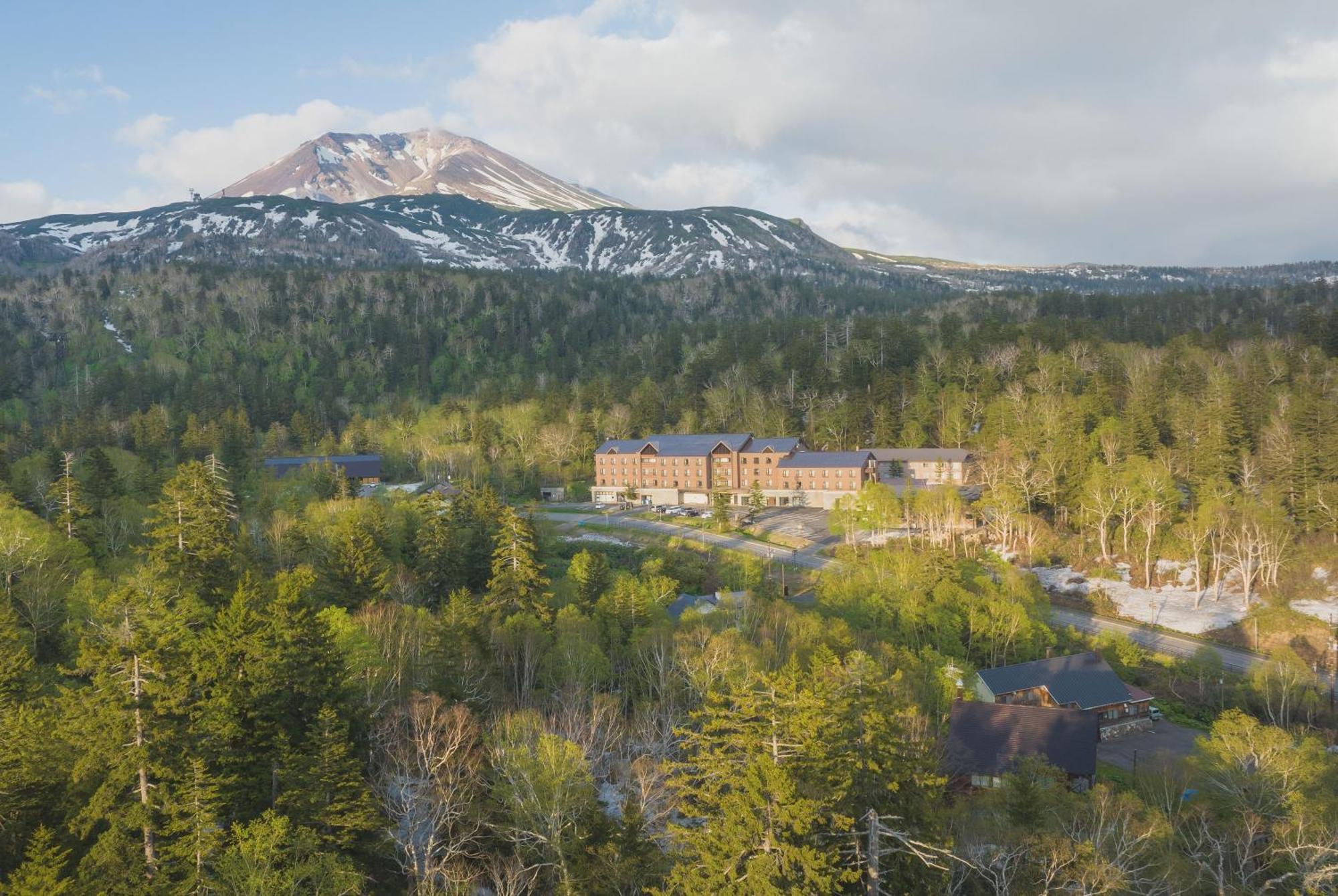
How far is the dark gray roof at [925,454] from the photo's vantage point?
253ft

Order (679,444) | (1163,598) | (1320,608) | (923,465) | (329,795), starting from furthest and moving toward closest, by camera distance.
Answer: (679,444) < (923,465) < (1163,598) < (1320,608) < (329,795)

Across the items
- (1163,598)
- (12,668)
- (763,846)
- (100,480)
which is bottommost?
(1163,598)

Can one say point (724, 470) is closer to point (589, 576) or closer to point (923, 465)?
point (923, 465)

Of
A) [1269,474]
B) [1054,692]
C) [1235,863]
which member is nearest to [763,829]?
[1235,863]

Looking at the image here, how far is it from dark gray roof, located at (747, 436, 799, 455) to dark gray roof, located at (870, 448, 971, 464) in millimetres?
8168

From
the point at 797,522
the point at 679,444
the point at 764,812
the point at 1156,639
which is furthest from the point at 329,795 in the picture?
the point at 679,444

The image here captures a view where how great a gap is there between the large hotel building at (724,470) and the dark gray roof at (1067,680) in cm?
3725

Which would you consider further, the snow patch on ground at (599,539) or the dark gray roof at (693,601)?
the snow patch on ground at (599,539)

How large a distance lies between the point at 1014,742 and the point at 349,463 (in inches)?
2926

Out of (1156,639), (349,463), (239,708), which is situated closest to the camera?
(239,708)

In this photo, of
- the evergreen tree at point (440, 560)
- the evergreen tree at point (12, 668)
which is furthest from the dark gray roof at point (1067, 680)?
the evergreen tree at point (12, 668)

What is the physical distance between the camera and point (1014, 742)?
3166 cm

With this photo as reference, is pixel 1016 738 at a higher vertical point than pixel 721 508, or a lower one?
lower

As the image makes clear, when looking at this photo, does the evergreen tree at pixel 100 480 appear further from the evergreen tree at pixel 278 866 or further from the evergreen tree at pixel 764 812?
the evergreen tree at pixel 764 812
